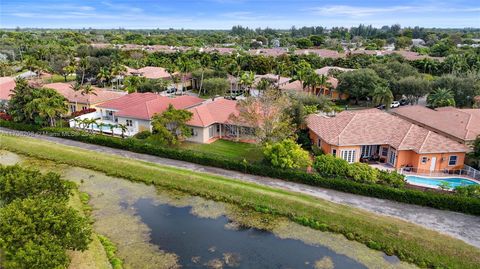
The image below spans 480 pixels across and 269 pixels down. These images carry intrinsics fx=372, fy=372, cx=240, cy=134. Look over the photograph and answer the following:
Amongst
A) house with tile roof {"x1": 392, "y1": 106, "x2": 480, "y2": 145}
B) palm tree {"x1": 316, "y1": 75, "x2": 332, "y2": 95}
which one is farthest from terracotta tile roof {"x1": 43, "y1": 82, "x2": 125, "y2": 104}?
Result: house with tile roof {"x1": 392, "y1": 106, "x2": 480, "y2": 145}

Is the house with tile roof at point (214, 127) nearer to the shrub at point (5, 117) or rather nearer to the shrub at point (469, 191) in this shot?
the shrub at point (469, 191)

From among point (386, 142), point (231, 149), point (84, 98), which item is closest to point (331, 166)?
point (386, 142)

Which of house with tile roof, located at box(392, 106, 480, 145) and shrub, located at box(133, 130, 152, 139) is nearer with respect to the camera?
house with tile roof, located at box(392, 106, 480, 145)

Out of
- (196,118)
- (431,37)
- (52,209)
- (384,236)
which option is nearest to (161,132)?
(196,118)

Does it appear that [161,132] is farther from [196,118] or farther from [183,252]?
[183,252]

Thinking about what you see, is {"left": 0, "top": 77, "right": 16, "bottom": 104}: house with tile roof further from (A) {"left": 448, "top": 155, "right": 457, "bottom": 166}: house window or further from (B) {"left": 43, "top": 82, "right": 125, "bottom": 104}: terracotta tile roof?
(A) {"left": 448, "top": 155, "right": 457, "bottom": 166}: house window

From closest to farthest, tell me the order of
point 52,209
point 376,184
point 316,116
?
point 52,209 → point 376,184 → point 316,116

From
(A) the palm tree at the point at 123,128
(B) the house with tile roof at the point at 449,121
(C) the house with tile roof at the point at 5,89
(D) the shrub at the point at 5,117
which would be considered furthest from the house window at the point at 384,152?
(C) the house with tile roof at the point at 5,89
